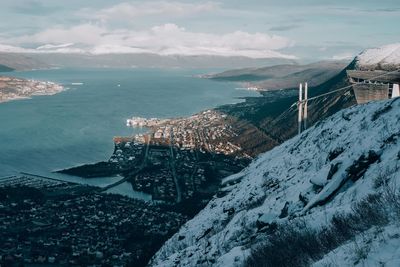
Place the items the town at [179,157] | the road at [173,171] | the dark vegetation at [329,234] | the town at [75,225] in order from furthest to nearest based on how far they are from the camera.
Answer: the town at [179,157], the road at [173,171], the town at [75,225], the dark vegetation at [329,234]

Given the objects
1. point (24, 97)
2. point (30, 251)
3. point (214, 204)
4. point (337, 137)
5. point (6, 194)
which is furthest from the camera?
point (24, 97)

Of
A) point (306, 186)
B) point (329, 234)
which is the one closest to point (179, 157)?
point (306, 186)

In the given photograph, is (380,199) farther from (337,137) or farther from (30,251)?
(30,251)

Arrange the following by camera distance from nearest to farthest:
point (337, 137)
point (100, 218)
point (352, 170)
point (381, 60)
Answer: point (352, 170)
point (337, 137)
point (381, 60)
point (100, 218)

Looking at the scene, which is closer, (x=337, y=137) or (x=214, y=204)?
(x=337, y=137)

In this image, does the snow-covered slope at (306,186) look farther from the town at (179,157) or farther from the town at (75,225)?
the town at (179,157)

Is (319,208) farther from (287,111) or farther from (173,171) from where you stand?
(287,111)

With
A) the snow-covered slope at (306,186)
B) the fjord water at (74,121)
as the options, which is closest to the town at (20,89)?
the fjord water at (74,121)

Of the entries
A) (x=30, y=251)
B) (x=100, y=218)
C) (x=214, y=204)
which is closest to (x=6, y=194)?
(x=100, y=218)
